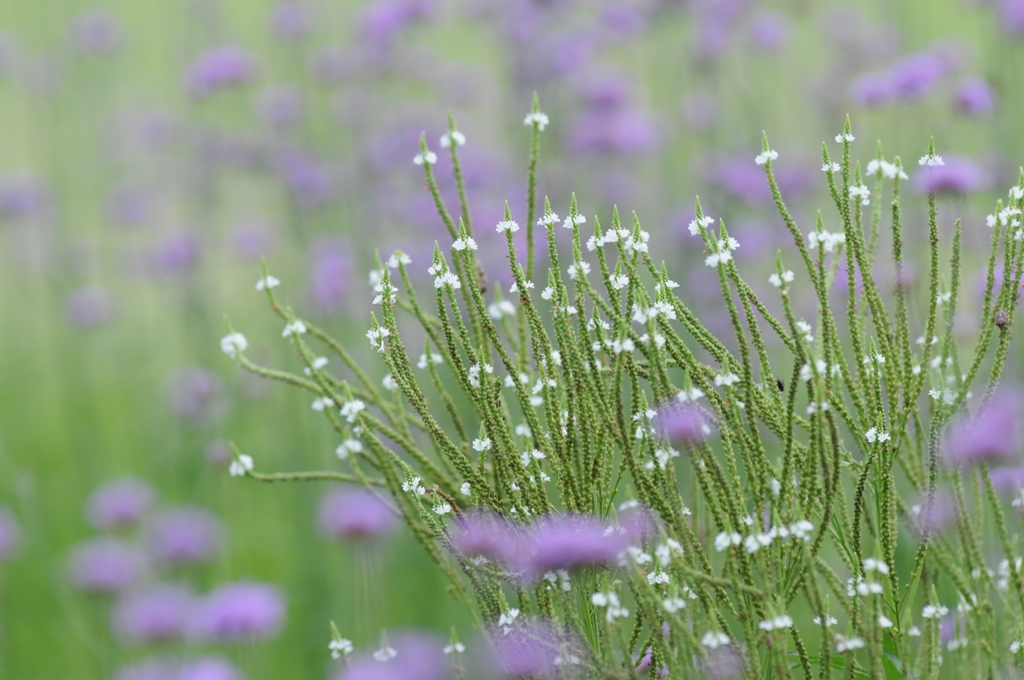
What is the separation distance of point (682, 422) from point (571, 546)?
197 millimetres

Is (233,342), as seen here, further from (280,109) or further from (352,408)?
(280,109)

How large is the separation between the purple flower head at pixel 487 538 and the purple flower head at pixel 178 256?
3.31 metres

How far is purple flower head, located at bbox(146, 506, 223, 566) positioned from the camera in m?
Answer: 3.08

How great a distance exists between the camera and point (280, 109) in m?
4.90

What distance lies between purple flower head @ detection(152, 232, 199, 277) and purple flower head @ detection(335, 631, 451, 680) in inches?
93.9

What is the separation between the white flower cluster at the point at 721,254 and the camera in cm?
122

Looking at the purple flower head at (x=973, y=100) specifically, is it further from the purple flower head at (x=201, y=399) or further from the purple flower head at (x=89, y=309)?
the purple flower head at (x=89, y=309)

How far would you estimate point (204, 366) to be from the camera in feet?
14.6

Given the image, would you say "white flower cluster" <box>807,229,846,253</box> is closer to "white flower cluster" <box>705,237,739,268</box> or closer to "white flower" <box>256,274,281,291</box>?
"white flower cluster" <box>705,237,739,268</box>

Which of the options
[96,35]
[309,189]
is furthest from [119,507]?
[96,35]

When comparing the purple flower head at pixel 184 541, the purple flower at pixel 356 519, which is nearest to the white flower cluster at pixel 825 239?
the purple flower at pixel 356 519

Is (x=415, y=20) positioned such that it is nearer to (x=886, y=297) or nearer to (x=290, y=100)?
(x=290, y=100)

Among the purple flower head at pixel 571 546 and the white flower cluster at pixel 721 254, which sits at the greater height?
the white flower cluster at pixel 721 254

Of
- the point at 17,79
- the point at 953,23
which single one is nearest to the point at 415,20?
the point at 17,79
